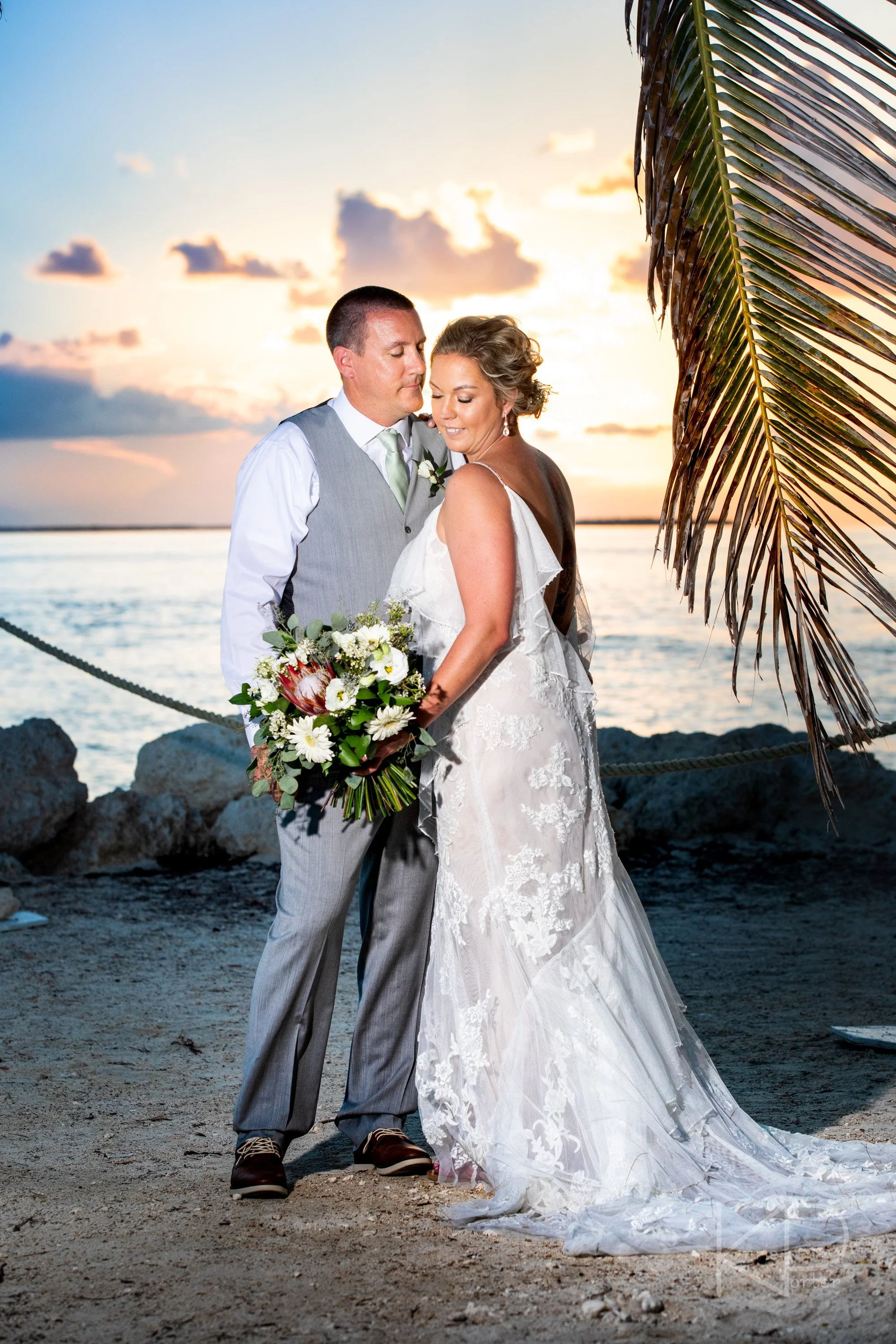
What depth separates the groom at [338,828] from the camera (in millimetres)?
3568

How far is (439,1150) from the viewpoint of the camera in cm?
359

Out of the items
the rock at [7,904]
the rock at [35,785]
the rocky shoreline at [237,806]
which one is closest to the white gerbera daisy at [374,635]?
the rock at [7,904]

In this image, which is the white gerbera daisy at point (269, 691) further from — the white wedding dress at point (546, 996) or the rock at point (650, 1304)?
the rock at point (650, 1304)

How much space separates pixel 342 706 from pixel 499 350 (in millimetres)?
993

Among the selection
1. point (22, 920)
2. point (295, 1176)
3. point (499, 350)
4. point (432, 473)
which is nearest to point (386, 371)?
point (432, 473)

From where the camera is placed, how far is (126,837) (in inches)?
329

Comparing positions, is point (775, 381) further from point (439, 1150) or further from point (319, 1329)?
point (319, 1329)

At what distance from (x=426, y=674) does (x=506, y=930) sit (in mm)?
699

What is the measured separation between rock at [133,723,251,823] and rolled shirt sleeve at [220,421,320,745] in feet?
17.0

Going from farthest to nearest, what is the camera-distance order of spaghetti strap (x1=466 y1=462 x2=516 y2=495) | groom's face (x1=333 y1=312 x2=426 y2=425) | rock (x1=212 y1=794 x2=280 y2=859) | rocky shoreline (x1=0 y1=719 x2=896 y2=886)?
1. rock (x1=212 y1=794 x2=280 y2=859)
2. rocky shoreline (x1=0 y1=719 x2=896 y2=886)
3. groom's face (x1=333 y1=312 x2=426 y2=425)
4. spaghetti strap (x1=466 y1=462 x2=516 y2=495)

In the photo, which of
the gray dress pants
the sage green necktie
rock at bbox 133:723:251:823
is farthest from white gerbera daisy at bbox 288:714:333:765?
rock at bbox 133:723:251:823

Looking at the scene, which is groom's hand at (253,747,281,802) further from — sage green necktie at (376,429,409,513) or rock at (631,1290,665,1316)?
rock at (631,1290,665,1316)

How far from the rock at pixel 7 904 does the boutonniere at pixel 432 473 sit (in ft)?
13.3

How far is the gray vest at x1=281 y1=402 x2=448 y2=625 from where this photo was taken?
3.70 meters
